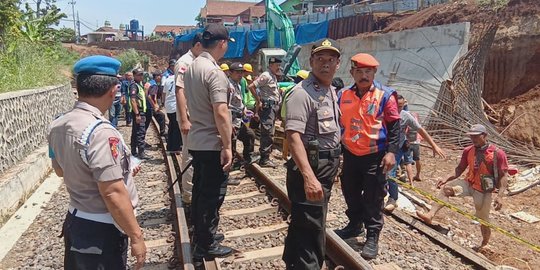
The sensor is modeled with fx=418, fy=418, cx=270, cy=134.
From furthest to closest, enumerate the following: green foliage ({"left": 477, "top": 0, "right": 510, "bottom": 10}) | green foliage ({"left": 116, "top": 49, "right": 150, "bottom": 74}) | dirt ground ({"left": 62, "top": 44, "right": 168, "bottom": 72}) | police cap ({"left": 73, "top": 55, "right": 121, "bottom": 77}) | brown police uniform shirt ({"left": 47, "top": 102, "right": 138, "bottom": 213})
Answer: dirt ground ({"left": 62, "top": 44, "right": 168, "bottom": 72}) → green foliage ({"left": 116, "top": 49, "right": 150, "bottom": 74}) → green foliage ({"left": 477, "top": 0, "right": 510, "bottom": 10}) → police cap ({"left": 73, "top": 55, "right": 121, "bottom": 77}) → brown police uniform shirt ({"left": 47, "top": 102, "right": 138, "bottom": 213})

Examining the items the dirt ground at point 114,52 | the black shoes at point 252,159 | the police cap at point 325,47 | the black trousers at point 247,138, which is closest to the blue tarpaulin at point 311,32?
the black shoes at point 252,159

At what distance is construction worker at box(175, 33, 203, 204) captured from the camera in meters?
4.70

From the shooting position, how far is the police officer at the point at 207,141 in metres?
3.53

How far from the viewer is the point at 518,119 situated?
418 inches

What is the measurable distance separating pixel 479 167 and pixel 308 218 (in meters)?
3.10

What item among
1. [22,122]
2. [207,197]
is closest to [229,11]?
[22,122]

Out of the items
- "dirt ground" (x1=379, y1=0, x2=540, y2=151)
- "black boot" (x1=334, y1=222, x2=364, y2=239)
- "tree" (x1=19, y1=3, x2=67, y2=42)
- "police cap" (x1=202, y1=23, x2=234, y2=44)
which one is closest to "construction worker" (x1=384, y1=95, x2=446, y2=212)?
"black boot" (x1=334, y1=222, x2=364, y2=239)

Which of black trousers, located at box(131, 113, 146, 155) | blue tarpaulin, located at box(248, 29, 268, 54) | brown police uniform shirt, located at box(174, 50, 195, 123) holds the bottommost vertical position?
black trousers, located at box(131, 113, 146, 155)

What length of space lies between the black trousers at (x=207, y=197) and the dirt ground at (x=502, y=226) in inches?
138

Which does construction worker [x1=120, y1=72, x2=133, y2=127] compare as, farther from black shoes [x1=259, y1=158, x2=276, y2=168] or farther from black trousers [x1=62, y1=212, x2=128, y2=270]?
black trousers [x1=62, y1=212, x2=128, y2=270]

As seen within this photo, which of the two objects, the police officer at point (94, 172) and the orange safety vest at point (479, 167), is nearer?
the police officer at point (94, 172)

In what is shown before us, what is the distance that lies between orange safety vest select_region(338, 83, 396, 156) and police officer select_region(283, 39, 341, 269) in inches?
28.2

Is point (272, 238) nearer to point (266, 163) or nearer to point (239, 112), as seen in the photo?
point (239, 112)

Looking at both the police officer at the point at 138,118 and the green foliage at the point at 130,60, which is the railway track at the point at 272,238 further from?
the green foliage at the point at 130,60
